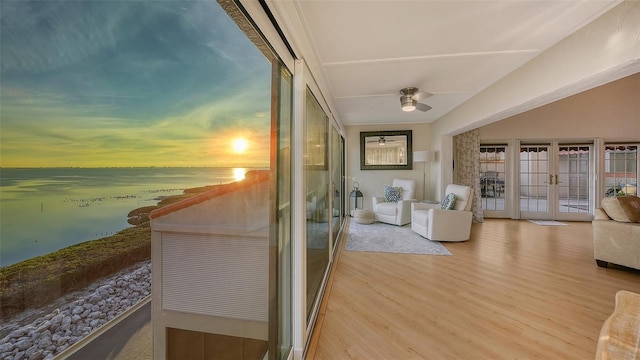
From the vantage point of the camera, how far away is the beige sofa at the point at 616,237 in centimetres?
265

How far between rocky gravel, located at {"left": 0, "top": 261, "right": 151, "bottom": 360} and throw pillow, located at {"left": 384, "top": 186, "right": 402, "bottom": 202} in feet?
17.2

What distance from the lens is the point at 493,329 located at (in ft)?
5.96

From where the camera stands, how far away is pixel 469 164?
5414mm

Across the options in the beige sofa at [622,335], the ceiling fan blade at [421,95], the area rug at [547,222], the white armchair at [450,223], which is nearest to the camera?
the beige sofa at [622,335]

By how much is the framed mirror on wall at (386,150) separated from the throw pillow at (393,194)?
2.02 ft

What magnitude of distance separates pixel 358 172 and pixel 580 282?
404 centimetres

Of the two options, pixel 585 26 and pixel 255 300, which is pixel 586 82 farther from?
pixel 255 300

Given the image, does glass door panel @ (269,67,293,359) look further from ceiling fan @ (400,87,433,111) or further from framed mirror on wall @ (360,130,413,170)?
framed mirror on wall @ (360,130,413,170)

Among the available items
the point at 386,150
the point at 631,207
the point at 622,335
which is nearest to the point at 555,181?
the point at 631,207

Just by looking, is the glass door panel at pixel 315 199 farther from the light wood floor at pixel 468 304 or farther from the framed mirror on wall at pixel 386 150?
the framed mirror on wall at pixel 386 150

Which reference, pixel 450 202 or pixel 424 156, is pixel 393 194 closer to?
pixel 424 156

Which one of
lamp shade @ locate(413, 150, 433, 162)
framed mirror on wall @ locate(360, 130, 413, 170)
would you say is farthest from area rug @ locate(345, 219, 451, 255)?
framed mirror on wall @ locate(360, 130, 413, 170)

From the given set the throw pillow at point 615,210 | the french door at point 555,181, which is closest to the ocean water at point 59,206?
the throw pillow at point 615,210

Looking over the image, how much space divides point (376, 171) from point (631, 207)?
384 centimetres
